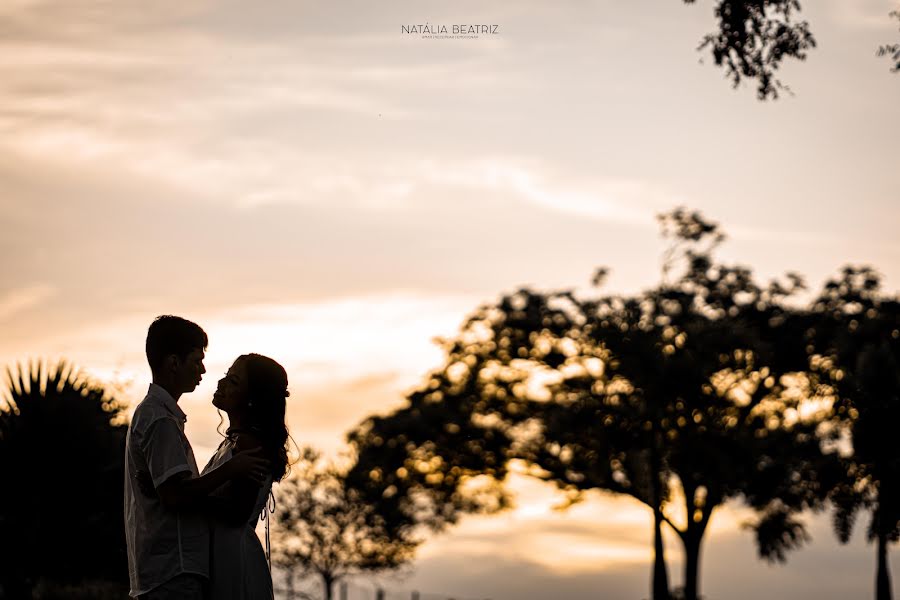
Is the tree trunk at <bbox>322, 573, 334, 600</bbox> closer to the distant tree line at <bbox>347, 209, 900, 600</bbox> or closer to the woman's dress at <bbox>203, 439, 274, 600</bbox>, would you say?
the distant tree line at <bbox>347, 209, 900, 600</bbox>

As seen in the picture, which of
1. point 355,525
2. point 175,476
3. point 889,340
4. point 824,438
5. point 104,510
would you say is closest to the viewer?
point 175,476

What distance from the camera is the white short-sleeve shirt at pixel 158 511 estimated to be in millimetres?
5211

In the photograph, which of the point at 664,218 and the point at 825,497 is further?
the point at 664,218

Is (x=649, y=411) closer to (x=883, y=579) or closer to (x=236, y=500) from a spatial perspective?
(x=883, y=579)

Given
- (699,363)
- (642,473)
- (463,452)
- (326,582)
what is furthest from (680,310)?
(326,582)

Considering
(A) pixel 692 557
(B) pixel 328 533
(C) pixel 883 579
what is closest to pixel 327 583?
(B) pixel 328 533

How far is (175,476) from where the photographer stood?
17.0 ft

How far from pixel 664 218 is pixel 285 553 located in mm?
28254

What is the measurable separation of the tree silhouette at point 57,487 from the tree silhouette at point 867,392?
1754 cm

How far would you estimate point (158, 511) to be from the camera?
17.3ft

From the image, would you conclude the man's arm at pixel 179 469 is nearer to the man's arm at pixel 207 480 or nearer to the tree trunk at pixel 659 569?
the man's arm at pixel 207 480

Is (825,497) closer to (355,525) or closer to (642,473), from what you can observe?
(642,473)

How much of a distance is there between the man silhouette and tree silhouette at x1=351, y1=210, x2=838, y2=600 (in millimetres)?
32725

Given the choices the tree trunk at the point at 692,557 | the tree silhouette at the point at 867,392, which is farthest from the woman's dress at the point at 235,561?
the tree trunk at the point at 692,557
